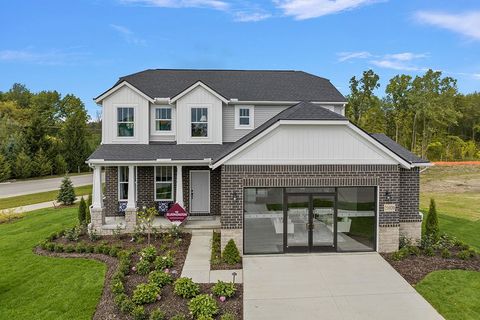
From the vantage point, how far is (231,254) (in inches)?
457

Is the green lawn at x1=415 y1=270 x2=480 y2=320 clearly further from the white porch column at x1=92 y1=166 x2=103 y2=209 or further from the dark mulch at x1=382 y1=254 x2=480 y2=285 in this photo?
the white porch column at x1=92 y1=166 x2=103 y2=209

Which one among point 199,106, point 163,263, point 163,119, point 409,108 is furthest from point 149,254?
point 409,108

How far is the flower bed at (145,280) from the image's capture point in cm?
838

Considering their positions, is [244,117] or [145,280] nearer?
[145,280]

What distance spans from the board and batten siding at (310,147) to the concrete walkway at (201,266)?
3.62 m

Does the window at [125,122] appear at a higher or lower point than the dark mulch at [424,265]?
higher

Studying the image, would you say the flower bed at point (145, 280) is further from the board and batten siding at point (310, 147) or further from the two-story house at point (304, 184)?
the board and batten siding at point (310, 147)

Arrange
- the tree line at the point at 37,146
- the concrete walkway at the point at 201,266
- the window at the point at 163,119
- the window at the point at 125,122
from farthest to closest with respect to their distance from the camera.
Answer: the tree line at the point at 37,146, the window at the point at 163,119, the window at the point at 125,122, the concrete walkway at the point at 201,266

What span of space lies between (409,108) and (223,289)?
4428 cm

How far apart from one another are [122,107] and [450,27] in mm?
24597

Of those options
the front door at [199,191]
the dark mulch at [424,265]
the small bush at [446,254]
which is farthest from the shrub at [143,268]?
the small bush at [446,254]

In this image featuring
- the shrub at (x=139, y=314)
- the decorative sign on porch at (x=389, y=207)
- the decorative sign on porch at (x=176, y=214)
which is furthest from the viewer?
the decorative sign on porch at (x=176, y=214)

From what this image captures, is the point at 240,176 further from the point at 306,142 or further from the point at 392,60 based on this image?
the point at 392,60

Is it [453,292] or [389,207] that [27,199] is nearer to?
[389,207]
